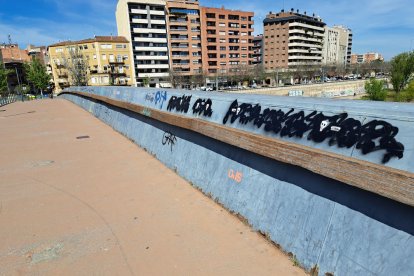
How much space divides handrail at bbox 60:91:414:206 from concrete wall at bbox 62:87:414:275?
0.17 m

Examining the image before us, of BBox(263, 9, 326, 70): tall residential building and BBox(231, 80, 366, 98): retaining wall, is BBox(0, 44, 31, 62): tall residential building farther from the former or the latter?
BBox(263, 9, 326, 70): tall residential building

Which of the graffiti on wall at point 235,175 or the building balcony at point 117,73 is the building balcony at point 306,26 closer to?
the building balcony at point 117,73

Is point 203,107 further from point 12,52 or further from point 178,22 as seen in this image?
point 12,52

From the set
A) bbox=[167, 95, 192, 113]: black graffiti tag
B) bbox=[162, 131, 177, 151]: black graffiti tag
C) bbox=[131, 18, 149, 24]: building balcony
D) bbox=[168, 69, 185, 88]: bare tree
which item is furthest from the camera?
bbox=[168, 69, 185, 88]: bare tree

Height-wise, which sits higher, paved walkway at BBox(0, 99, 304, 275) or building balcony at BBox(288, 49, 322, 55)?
building balcony at BBox(288, 49, 322, 55)

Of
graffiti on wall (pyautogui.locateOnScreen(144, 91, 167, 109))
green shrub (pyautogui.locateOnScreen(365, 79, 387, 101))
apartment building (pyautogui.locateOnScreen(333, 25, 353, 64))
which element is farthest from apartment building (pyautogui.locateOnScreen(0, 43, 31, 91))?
apartment building (pyautogui.locateOnScreen(333, 25, 353, 64))

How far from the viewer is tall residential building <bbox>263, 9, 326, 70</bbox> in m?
113

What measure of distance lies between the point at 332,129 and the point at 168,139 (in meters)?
5.47

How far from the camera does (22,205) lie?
5777mm

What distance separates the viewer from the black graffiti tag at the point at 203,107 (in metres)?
6.38

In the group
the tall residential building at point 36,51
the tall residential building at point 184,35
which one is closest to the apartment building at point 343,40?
the tall residential building at point 184,35

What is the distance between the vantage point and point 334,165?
3178mm

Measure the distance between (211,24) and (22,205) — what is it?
3550 inches

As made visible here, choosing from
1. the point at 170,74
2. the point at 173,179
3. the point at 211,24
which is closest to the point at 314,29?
the point at 211,24
